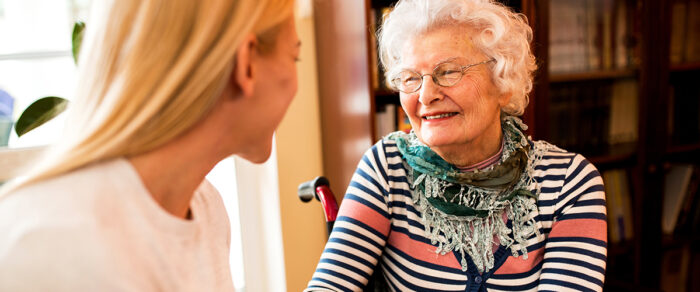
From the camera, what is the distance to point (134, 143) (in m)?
0.61

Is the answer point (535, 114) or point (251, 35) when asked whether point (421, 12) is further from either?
point (535, 114)

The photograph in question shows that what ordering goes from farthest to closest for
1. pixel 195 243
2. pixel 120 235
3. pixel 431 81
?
pixel 431 81 < pixel 195 243 < pixel 120 235

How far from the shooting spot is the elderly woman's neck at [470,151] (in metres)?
1.31

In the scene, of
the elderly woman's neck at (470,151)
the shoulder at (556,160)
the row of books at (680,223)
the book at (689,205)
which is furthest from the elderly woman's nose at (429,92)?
the book at (689,205)

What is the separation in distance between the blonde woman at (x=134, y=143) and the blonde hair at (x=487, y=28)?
693mm

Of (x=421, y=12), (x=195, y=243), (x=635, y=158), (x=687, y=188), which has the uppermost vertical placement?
(x=421, y=12)

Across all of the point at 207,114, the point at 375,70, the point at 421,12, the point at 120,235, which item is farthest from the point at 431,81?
the point at 120,235

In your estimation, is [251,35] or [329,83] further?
[329,83]

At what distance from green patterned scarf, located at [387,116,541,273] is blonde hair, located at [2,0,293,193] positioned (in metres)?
0.80

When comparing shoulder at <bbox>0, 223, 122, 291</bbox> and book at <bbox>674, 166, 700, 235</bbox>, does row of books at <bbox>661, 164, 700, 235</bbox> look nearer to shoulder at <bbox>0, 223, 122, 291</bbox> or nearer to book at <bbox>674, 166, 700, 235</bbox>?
book at <bbox>674, 166, 700, 235</bbox>

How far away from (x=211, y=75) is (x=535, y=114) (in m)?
1.68

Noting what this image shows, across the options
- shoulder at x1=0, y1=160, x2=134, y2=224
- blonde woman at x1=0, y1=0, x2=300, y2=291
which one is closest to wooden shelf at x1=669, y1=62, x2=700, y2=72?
blonde woman at x1=0, y1=0, x2=300, y2=291

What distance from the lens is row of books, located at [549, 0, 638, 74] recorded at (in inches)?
80.2

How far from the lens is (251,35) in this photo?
2.09 ft
